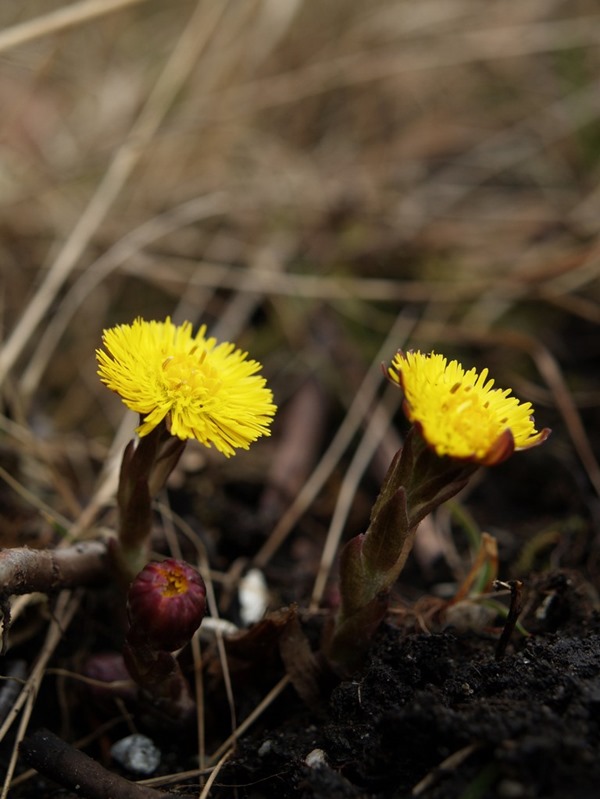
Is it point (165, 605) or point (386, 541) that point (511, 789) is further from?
point (165, 605)

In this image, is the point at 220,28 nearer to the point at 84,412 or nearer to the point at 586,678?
the point at 84,412

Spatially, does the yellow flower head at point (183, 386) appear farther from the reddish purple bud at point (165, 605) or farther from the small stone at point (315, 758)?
the small stone at point (315, 758)

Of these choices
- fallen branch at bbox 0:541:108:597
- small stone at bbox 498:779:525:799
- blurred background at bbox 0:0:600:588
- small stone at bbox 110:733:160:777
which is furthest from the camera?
blurred background at bbox 0:0:600:588

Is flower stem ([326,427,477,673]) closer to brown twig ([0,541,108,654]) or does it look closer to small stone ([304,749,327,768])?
small stone ([304,749,327,768])

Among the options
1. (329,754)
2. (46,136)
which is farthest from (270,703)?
(46,136)

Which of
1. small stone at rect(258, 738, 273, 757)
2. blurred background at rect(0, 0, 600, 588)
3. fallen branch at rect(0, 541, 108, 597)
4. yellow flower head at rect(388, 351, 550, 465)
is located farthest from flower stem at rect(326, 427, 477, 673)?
blurred background at rect(0, 0, 600, 588)

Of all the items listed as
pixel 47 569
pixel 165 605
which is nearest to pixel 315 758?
pixel 165 605
